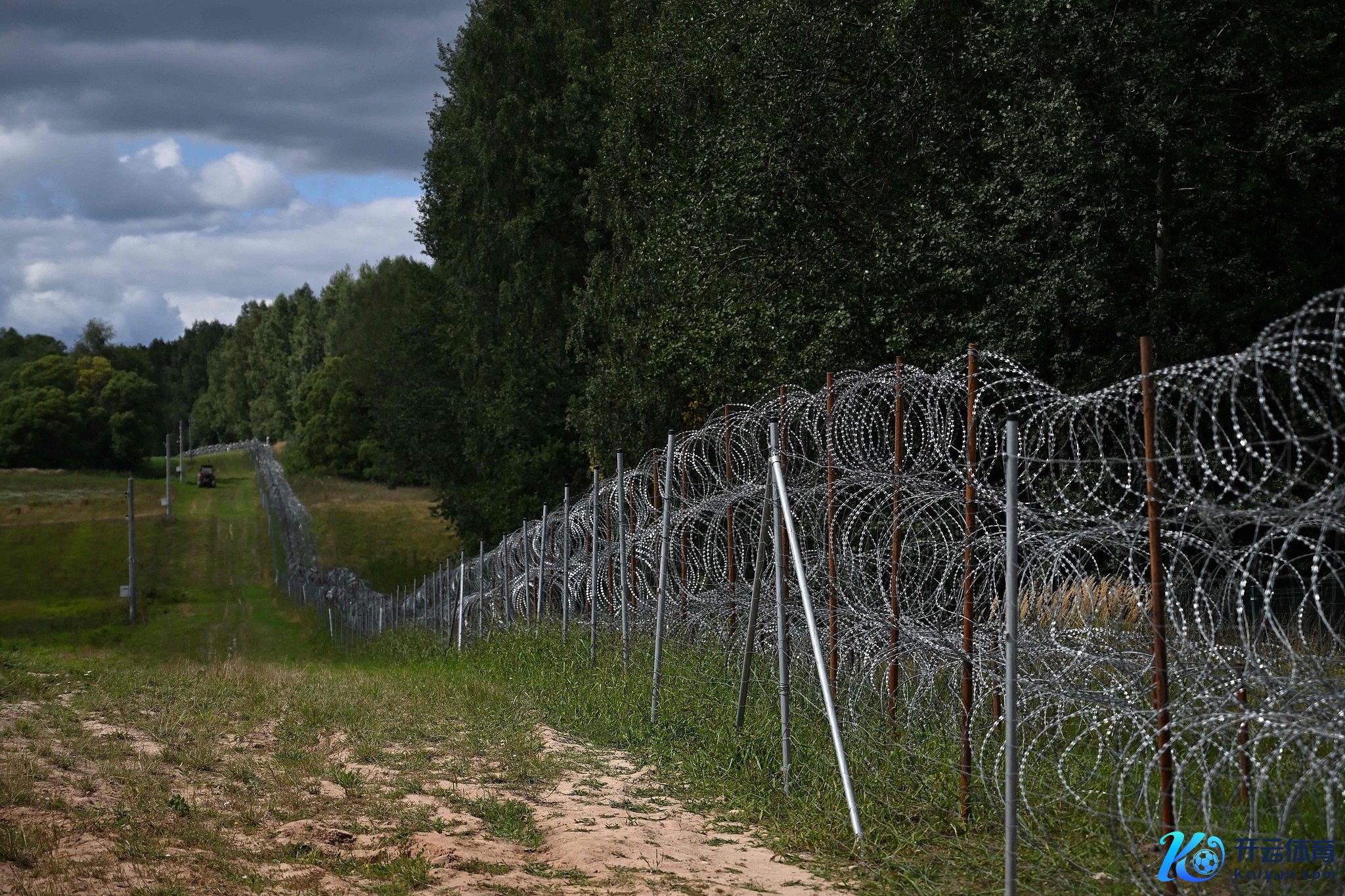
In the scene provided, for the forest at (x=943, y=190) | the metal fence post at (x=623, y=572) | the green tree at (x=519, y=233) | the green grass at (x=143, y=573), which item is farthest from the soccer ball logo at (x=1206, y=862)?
the green tree at (x=519, y=233)

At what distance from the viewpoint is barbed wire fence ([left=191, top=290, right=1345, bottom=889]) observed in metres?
3.92

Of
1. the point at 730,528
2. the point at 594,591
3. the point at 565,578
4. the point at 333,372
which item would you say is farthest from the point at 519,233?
the point at 333,372

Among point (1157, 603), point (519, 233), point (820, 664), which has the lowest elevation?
point (820, 664)

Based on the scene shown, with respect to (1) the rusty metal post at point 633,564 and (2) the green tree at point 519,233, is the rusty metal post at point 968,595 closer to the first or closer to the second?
(1) the rusty metal post at point 633,564

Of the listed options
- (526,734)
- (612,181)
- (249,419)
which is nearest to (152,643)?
(612,181)

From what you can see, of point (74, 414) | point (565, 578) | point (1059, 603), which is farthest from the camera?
point (74, 414)

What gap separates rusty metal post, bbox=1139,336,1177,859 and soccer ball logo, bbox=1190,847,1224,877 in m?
0.13

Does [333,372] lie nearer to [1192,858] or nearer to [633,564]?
[633,564]

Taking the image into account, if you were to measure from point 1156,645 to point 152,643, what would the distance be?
31501 millimetres

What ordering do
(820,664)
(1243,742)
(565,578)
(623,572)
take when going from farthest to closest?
1. (565,578)
2. (623,572)
3. (820,664)
4. (1243,742)

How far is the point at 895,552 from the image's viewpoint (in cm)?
618

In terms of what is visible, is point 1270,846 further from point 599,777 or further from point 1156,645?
point 599,777

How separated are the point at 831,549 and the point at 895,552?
1.60ft
